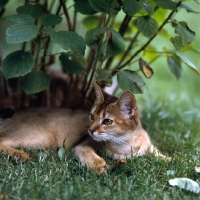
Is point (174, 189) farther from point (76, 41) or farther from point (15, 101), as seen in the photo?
point (15, 101)

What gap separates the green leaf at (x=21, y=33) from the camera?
2627mm

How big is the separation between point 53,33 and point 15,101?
1296 mm

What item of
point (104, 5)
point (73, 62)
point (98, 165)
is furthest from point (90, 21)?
point (98, 165)

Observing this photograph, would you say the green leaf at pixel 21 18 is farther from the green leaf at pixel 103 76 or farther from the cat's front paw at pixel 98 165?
the cat's front paw at pixel 98 165

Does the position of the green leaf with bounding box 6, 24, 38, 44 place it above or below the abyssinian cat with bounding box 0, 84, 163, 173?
above

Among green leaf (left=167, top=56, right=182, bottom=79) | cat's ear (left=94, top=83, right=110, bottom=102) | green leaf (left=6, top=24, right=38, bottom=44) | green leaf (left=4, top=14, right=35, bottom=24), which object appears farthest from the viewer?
green leaf (left=167, top=56, right=182, bottom=79)

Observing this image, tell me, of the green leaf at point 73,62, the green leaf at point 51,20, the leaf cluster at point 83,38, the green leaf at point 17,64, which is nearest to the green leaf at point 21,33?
the leaf cluster at point 83,38

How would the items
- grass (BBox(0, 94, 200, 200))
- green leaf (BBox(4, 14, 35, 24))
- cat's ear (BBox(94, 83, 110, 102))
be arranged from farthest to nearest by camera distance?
1. cat's ear (BBox(94, 83, 110, 102))
2. green leaf (BBox(4, 14, 35, 24))
3. grass (BBox(0, 94, 200, 200))

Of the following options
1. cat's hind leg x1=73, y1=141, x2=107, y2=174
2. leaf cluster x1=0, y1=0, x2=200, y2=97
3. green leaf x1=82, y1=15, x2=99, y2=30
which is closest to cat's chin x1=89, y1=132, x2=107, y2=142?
cat's hind leg x1=73, y1=141, x2=107, y2=174

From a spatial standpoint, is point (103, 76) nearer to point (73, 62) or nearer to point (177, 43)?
point (73, 62)

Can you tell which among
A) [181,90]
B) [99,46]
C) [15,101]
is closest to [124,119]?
[99,46]

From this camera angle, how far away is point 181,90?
5215 mm

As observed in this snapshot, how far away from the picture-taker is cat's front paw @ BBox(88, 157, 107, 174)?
2.75 metres

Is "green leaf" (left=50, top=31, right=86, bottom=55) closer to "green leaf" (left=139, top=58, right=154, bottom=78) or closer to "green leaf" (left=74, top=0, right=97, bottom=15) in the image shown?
"green leaf" (left=74, top=0, right=97, bottom=15)
